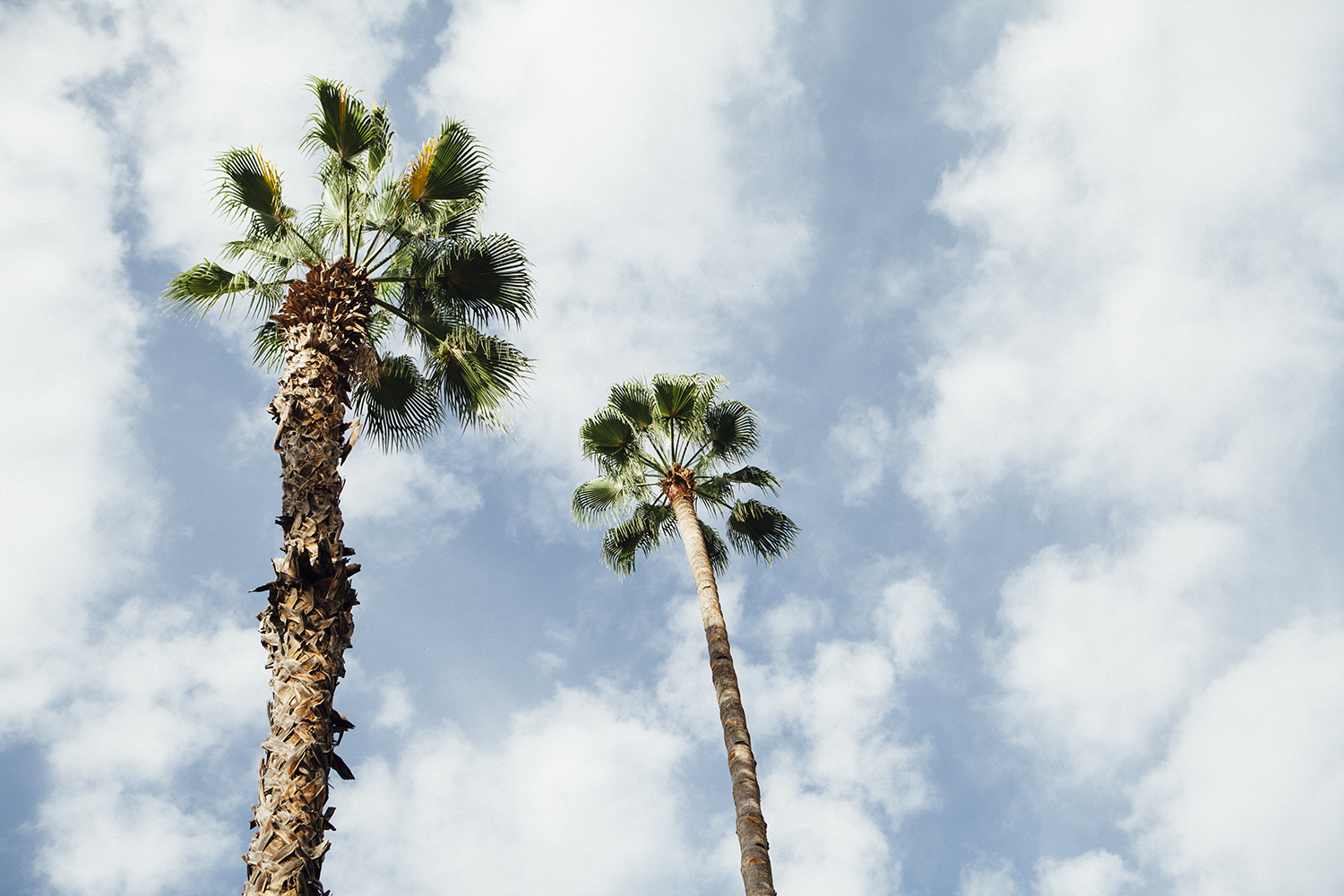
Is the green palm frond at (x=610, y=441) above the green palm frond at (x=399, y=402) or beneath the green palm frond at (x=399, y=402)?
above

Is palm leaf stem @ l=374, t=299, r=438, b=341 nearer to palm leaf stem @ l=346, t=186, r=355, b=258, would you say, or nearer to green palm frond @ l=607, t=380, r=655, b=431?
palm leaf stem @ l=346, t=186, r=355, b=258

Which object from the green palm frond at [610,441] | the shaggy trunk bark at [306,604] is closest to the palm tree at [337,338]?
the shaggy trunk bark at [306,604]

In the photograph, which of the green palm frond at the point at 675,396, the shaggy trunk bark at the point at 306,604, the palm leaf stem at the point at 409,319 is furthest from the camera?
the green palm frond at the point at 675,396

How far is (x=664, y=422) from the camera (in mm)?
15375

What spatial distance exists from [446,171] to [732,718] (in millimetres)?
7771

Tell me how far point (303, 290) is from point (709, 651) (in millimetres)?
7140

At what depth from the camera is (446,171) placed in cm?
1030

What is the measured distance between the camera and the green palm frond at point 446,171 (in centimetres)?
1015

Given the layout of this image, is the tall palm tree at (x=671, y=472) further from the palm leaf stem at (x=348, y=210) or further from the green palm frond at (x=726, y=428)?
the palm leaf stem at (x=348, y=210)

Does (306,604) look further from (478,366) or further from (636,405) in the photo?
(636,405)

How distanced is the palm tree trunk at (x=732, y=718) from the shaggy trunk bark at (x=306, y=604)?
16.9 ft

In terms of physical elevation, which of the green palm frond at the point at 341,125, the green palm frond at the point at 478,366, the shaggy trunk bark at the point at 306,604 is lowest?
the shaggy trunk bark at the point at 306,604

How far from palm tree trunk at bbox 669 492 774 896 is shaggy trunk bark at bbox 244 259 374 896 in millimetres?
5145

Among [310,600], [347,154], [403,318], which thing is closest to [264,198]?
[347,154]
